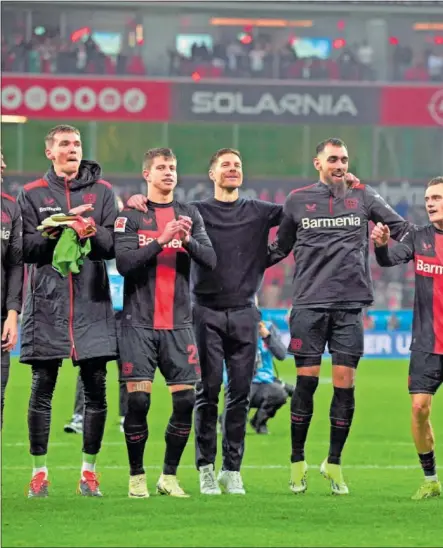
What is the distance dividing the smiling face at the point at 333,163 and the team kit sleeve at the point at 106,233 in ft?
4.10

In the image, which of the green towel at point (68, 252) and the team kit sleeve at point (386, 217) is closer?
the green towel at point (68, 252)

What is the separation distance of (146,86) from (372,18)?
7150 mm

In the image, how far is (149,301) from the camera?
739cm

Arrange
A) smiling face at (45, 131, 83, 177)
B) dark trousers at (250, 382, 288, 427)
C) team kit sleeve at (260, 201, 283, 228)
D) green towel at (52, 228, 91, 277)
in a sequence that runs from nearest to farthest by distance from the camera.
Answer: green towel at (52, 228, 91, 277), smiling face at (45, 131, 83, 177), team kit sleeve at (260, 201, 283, 228), dark trousers at (250, 382, 288, 427)

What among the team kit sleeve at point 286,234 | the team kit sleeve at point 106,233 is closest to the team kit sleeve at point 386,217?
the team kit sleeve at point 286,234

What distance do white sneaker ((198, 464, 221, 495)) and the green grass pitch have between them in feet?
0.28

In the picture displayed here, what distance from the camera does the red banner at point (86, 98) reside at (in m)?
35.1

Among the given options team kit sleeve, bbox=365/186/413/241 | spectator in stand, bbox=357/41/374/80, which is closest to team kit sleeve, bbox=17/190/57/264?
team kit sleeve, bbox=365/186/413/241

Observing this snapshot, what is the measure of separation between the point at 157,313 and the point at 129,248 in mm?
386

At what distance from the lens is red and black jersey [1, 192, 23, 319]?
7.01 m

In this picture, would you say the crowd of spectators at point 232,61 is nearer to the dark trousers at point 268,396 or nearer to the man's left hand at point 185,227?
the dark trousers at point 268,396

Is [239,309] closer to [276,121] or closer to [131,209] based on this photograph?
[131,209]

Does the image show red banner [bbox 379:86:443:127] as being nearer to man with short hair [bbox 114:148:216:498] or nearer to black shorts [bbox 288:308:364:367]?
black shorts [bbox 288:308:364:367]

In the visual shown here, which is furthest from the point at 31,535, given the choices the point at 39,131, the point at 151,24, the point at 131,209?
the point at 151,24
